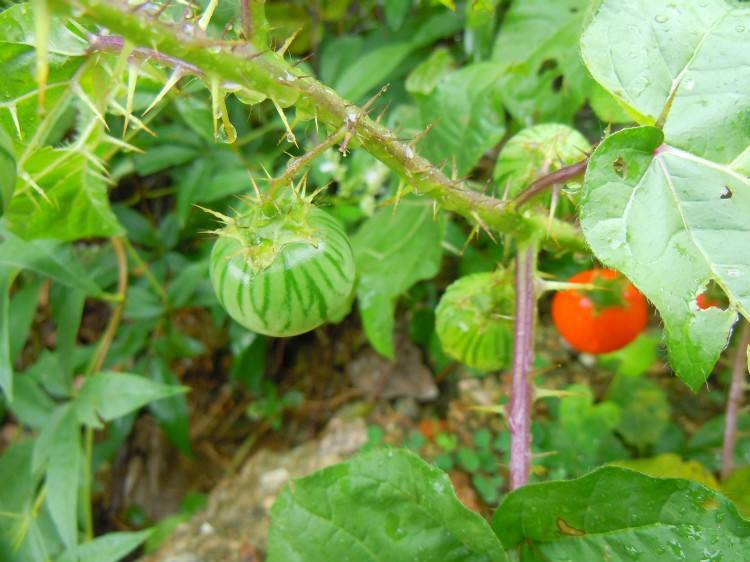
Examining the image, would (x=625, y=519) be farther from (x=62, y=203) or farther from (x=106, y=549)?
(x=62, y=203)

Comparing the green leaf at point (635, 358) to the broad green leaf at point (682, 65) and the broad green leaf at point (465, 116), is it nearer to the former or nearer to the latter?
the broad green leaf at point (465, 116)

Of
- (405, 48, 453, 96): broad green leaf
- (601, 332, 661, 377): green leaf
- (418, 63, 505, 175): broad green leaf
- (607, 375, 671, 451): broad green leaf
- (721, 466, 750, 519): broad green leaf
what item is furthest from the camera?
(601, 332, 661, 377): green leaf

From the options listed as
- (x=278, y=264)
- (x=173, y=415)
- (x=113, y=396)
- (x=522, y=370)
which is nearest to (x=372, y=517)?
(x=522, y=370)

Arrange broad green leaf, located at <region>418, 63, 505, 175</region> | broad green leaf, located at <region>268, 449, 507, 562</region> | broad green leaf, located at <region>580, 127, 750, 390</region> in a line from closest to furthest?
broad green leaf, located at <region>580, 127, 750, 390</region> → broad green leaf, located at <region>268, 449, 507, 562</region> → broad green leaf, located at <region>418, 63, 505, 175</region>

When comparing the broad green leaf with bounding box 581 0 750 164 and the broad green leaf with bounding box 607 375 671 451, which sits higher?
the broad green leaf with bounding box 581 0 750 164

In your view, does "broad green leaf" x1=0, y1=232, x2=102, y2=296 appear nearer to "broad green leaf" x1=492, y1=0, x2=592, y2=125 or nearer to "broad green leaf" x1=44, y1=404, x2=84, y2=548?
"broad green leaf" x1=44, y1=404, x2=84, y2=548

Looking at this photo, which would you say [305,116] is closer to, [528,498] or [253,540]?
[528,498]

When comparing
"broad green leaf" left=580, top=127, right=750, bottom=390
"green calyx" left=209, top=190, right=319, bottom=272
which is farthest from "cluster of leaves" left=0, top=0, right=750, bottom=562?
"green calyx" left=209, top=190, right=319, bottom=272
